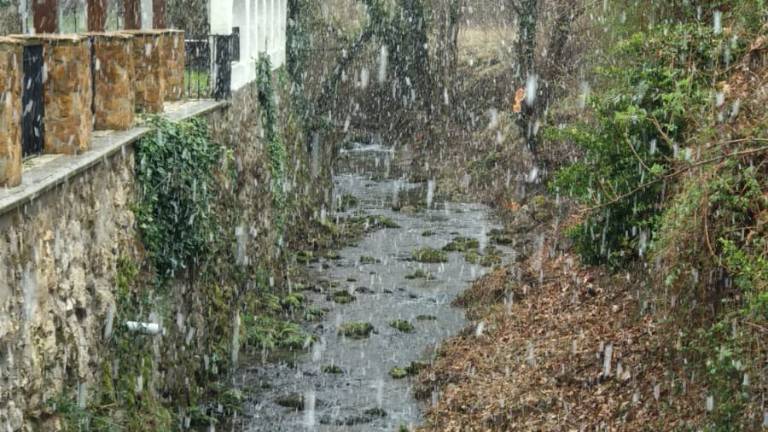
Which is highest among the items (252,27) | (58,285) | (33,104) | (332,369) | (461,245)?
(252,27)

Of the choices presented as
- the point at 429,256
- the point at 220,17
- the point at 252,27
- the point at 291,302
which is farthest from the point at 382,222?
the point at 220,17

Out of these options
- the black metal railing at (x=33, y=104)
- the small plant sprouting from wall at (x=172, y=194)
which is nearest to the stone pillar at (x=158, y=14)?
the small plant sprouting from wall at (x=172, y=194)

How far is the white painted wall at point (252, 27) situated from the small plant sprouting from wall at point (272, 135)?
21 centimetres

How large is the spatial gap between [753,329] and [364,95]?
2979 cm

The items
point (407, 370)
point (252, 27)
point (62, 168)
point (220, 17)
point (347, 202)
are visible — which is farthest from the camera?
point (347, 202)

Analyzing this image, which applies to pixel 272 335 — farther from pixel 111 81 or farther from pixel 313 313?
pixel 111 81

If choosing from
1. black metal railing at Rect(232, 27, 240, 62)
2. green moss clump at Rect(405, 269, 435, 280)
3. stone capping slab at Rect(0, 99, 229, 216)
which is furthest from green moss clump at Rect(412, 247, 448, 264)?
stone capping slab at Rect(0, 99, 229, 216)

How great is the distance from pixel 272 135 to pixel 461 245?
18.0 ft

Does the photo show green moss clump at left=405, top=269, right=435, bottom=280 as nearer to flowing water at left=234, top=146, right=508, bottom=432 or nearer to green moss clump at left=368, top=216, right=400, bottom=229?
flowing water at left=234, top=146, right=508, bottom=432

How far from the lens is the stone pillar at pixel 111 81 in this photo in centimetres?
1020

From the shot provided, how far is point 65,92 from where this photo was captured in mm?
8516

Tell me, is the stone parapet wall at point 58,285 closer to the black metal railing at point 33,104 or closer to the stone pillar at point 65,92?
the stone pillar at point 65,92

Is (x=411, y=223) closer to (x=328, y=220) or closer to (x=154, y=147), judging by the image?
(x=328, y=220)

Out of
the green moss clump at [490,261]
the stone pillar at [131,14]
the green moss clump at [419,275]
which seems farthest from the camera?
the green moss clump at [490,261]
